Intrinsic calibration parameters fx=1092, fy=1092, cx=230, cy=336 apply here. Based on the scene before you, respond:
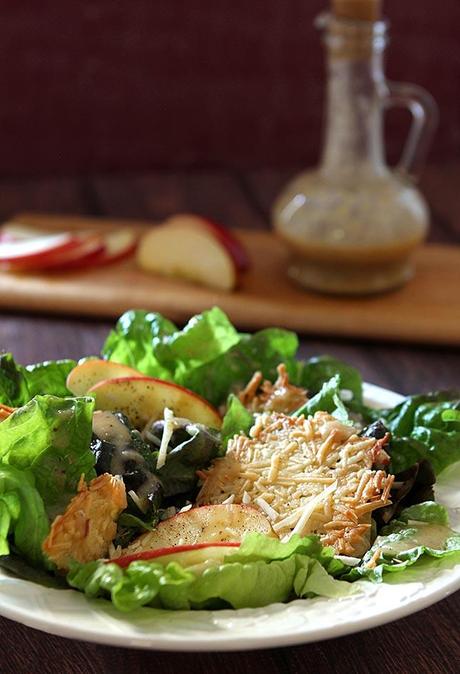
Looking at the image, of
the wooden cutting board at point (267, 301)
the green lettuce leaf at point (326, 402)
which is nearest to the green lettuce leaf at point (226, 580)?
the green lettuce leaf at point (326, 402)

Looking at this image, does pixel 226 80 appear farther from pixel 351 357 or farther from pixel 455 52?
pixel 351 357

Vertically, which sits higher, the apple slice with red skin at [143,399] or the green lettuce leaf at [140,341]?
the apple slice with red skin at [143,399]

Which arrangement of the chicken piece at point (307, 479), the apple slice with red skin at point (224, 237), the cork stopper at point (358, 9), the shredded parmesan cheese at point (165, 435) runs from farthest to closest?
the apple slice with red skin at point (224, 237) < the cork stopper at point (358, 9) < the shredded parmesan cheese at point (165, 435) < the chicken piece at point (307, 479)

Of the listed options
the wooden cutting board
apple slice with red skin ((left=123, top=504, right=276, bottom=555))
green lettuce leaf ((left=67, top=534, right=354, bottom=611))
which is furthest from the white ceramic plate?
the wooden cutting board

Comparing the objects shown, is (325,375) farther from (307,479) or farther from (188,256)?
(188,256)

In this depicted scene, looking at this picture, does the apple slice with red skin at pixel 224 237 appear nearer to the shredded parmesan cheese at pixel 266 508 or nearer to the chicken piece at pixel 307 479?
the chicken piece at pixel 307 479

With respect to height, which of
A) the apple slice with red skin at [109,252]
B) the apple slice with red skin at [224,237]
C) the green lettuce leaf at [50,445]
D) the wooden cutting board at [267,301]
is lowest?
the apple slice with red skin at [109,252]

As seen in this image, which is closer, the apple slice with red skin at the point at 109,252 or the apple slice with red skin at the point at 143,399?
the apple slice with red skin at the point at 143,399
